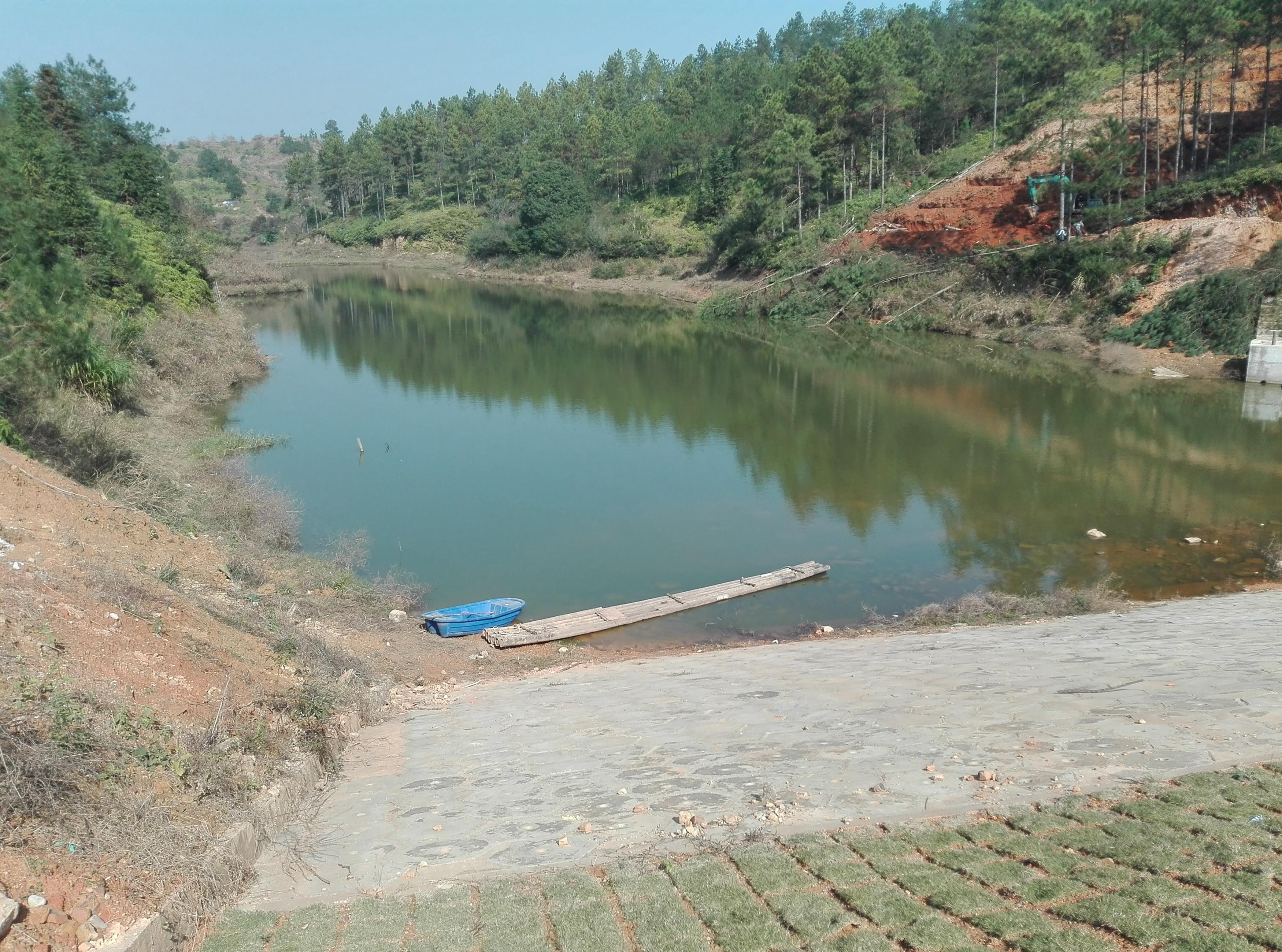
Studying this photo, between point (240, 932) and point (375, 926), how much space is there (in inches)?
34.9

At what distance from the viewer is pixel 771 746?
378 inches

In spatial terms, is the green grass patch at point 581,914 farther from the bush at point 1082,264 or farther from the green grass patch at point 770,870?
the bush at point 1082,264

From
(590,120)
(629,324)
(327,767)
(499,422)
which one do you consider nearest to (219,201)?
(590,120)

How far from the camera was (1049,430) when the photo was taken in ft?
97.5

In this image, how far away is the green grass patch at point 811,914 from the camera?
5.96 metres

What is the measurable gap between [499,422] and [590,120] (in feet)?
233

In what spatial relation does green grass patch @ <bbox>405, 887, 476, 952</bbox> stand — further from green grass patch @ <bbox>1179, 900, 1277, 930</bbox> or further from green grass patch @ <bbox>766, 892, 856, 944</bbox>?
green grass patch @ <bbox>1179, 900, 1277, 930</bbox>

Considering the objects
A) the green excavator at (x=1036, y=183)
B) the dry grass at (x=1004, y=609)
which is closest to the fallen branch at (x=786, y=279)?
the green excavator at (x=1036, y=183)

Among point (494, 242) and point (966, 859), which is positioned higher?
point (494, 242)

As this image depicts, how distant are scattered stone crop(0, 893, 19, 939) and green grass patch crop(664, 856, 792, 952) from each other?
398 centimetres


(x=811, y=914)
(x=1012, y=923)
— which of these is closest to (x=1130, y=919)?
(x=1012, y=923)

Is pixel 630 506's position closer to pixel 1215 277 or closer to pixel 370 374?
pixel 370 374

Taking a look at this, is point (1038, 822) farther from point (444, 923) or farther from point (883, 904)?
point (444, 923)

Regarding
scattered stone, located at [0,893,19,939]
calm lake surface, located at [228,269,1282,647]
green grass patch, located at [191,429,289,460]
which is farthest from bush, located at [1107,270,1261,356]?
scattered stone, located at [0,893,19,939]
